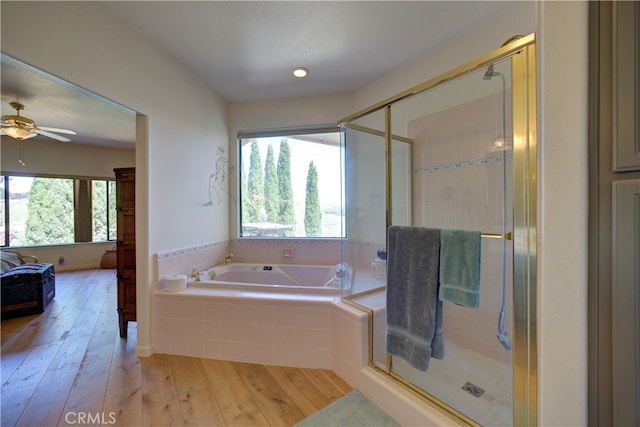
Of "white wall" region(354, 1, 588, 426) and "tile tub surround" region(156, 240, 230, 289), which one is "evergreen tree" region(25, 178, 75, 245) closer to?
"tile tub surround" region(156, 240, 230, 289)

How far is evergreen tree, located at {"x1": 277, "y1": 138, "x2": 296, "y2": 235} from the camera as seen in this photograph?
3.49 m

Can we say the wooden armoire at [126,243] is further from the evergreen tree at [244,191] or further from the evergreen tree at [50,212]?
the evergreen tree at [50,212]

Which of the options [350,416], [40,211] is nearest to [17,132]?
[40,211]

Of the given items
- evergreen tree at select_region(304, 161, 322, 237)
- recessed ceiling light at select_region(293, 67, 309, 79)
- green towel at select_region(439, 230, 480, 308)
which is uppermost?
recessed ceiling light at select_region(293, 67, 309, 79)

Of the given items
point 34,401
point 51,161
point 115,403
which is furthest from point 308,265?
point 51,161

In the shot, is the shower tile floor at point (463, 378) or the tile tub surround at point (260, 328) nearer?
the shower tile floor at point (463, 378)

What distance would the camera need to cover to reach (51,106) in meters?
3.35

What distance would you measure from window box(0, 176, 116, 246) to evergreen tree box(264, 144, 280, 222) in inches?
180

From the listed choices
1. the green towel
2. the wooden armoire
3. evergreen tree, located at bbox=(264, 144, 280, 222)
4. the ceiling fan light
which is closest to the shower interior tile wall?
the green towel

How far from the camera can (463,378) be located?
1672 millimetres

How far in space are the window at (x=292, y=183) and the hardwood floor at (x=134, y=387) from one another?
1.75 meters

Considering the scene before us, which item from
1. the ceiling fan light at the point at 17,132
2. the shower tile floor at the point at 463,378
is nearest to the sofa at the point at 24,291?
the ceiling fan light at the point at 17,132

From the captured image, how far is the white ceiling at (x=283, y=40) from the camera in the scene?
6.18 feet

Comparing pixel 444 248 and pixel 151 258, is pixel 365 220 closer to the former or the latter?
pixel 444 248
